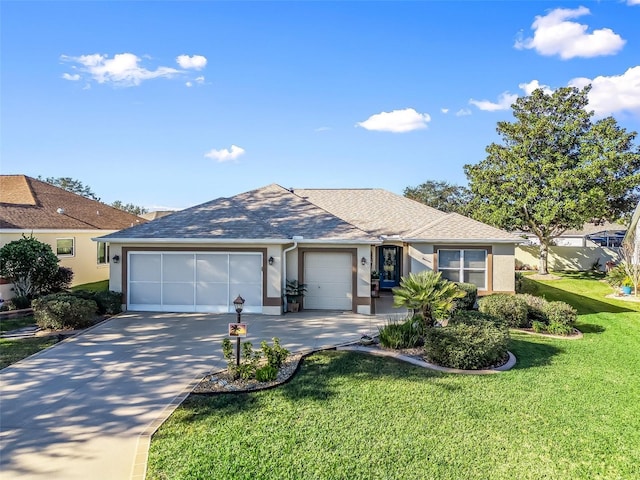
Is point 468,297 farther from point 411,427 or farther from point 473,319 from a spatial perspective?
point 411,427

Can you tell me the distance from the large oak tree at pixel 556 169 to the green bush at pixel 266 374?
24.0m

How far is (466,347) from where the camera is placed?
8.23 meters

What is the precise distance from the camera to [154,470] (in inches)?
181

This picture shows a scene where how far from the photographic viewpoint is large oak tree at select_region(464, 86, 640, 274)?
24.9m

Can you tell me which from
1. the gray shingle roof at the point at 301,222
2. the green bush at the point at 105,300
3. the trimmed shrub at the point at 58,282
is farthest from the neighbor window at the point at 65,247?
the green bush at the point at 105,300

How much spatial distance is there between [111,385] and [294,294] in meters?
7.77

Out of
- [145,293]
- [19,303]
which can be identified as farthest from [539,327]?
[19,303]

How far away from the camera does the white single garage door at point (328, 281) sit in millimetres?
14664

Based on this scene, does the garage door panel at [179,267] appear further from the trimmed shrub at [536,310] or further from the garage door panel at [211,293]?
the trimmed shrub at [536,310]

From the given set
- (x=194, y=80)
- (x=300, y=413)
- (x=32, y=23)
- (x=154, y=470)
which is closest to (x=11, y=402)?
(x=154, y=470)

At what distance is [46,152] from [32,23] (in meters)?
10.9

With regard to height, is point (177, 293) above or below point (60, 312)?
above

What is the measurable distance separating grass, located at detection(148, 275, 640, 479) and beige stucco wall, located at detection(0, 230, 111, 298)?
16125 millimetres

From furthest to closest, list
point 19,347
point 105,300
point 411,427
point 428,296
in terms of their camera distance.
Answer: point 105,300 → point 428,296 → point 19,347 → point 411,427
